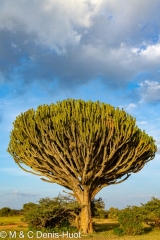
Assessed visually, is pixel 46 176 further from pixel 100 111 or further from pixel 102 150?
pixel 100 111

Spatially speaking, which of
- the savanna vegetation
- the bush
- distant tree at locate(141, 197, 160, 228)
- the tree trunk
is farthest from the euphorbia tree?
distant tree at locate(141, 197, 160, 228)

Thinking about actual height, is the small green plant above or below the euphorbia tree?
below

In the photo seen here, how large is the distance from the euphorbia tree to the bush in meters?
2.00

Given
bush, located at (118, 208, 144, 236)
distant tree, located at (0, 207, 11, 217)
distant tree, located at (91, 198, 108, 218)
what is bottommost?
bush, located at (118, 208, 144, 236)

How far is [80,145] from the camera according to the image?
57.8ft

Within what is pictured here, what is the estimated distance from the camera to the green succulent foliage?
17.7m

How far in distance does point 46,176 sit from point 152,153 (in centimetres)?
717

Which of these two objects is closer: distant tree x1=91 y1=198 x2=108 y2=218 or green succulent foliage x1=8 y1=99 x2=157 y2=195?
green succulent foliage x1=8 y1=99 x2=157 y2=195

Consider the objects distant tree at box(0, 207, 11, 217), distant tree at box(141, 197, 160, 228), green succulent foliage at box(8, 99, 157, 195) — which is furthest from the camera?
distant tree at box(0, 207, 11, 217)

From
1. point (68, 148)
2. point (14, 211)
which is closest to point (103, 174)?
point (68, 148)

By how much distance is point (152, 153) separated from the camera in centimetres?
2078

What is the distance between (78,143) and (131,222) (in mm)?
5497

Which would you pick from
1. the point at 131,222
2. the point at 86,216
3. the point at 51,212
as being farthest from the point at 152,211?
the point at 51,212

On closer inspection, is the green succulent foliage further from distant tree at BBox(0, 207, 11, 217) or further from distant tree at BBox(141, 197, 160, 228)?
distant tree at BBox(0, 207, 11, 217)
